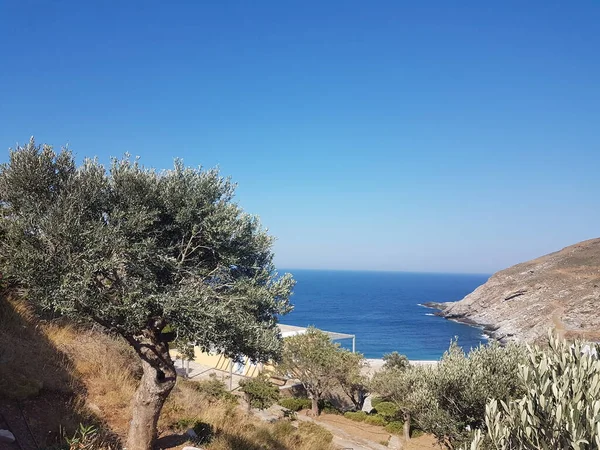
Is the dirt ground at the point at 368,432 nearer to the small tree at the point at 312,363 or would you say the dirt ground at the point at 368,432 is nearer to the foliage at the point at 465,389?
the small tree at the point at 312,363

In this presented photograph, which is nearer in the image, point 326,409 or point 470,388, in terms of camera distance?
point 470,388

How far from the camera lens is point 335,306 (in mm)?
159250

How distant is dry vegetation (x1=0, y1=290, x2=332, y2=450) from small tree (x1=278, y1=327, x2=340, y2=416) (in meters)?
10.6

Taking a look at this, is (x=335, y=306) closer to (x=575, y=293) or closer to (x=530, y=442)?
(x=575, y=293)

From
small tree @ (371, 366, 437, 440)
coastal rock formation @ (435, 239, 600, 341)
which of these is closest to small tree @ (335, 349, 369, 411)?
small tree @ (371, 366, 437, 440)

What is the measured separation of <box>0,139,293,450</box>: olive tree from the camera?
6441 millimetres

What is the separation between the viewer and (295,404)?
1038 inches

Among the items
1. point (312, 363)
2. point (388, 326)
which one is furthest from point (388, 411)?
point (388, 326)

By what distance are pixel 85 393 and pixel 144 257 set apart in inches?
254

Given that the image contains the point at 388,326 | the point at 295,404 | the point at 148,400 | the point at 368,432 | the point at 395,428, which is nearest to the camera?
the point at 148,400

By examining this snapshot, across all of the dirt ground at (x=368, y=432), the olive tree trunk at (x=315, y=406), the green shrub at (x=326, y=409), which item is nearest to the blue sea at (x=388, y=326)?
the green shrub at (x=326, y=409)

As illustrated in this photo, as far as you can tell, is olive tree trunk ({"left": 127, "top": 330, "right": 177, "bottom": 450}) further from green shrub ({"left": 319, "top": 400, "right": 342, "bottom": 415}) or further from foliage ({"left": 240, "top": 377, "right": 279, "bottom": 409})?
green shrub ({"left": 319, "top": 400, "right": 342, "bottom": 415})

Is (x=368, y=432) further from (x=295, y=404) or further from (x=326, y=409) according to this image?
(x=295, y=404)

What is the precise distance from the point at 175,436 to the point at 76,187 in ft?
22.8
